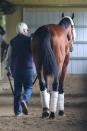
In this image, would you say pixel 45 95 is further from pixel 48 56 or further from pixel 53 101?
pixel 48 56

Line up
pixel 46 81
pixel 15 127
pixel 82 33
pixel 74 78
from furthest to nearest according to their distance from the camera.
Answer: pixel 82 33, pixel 74 78, pixel 46 81, pixel 15 127

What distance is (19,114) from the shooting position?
28.7 feet

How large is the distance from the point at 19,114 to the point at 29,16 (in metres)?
10.7

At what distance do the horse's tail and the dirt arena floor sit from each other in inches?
31.8

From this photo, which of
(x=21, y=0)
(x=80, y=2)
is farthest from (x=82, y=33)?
(x=21, y=0)

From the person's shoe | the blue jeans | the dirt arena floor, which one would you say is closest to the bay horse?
the dirt arena floor

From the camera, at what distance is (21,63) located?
8766 millimetres

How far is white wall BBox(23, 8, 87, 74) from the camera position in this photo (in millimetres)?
19109

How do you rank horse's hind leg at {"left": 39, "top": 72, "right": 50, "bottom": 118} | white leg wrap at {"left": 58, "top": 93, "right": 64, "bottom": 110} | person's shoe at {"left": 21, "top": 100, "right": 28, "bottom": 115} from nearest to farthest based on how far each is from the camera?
horse's hind leg at {"left": 39, "top": 72, "right": 50, "bottom": 118} → white leg wrap at {"left": 58, "top": 93, "right": 64, "bottom": 110} → person's shoe at {"left": 21, "top": 100, "right": 28, "bottom": 115}

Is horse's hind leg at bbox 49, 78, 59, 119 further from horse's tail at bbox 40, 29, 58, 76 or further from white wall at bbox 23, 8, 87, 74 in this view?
white wall at bbox 23, 8, 87, 74

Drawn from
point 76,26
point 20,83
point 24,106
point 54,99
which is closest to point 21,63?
point 20,83

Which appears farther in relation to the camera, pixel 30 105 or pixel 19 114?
pixel 30 105

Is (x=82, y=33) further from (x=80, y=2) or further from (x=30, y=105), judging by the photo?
(x=30, y=105)

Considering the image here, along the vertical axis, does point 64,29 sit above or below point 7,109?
above
